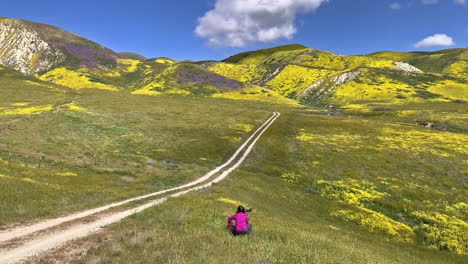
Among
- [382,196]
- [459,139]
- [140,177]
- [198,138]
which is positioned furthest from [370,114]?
[140,177]

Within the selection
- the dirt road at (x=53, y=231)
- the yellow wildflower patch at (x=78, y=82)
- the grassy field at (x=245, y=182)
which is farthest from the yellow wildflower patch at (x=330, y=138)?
the yellow wildflower patch at (x=78, y=82)

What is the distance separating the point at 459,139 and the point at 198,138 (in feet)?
220

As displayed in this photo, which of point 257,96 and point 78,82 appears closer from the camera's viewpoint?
point 78,82

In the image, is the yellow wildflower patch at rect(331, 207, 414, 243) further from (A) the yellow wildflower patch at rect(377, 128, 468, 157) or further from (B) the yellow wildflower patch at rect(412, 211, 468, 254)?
(A) the yellow wildflower patch at rect(377, 128, 468, 157)

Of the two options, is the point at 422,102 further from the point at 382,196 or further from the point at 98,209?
the point at 98,209

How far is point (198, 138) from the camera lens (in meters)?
78.2

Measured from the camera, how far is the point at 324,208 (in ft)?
134

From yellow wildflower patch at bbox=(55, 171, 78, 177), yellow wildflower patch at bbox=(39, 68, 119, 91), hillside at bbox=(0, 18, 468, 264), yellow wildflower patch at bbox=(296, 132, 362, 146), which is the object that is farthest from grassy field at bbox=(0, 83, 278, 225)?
yellow wildflower patch at bbox=(39, 68, 119, 91)

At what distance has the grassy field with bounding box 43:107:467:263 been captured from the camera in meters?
14.6

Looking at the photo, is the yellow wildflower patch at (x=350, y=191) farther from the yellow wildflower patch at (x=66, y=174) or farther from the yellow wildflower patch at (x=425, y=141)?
the yellow wildflower patch at (x=66, y=174)

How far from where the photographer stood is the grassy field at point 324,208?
1456 centimetres

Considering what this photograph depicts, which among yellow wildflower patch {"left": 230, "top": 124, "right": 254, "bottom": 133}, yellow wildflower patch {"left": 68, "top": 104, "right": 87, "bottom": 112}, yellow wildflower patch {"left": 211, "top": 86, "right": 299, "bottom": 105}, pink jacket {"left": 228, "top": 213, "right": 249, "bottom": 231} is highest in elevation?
yellow wildflower patch {"left": 211, "top": 86, "right": 299, "bottom": 105}

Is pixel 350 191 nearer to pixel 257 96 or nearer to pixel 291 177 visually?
pixel 291 177

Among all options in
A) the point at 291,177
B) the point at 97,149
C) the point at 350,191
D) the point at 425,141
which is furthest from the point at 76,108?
the point at 425,141
